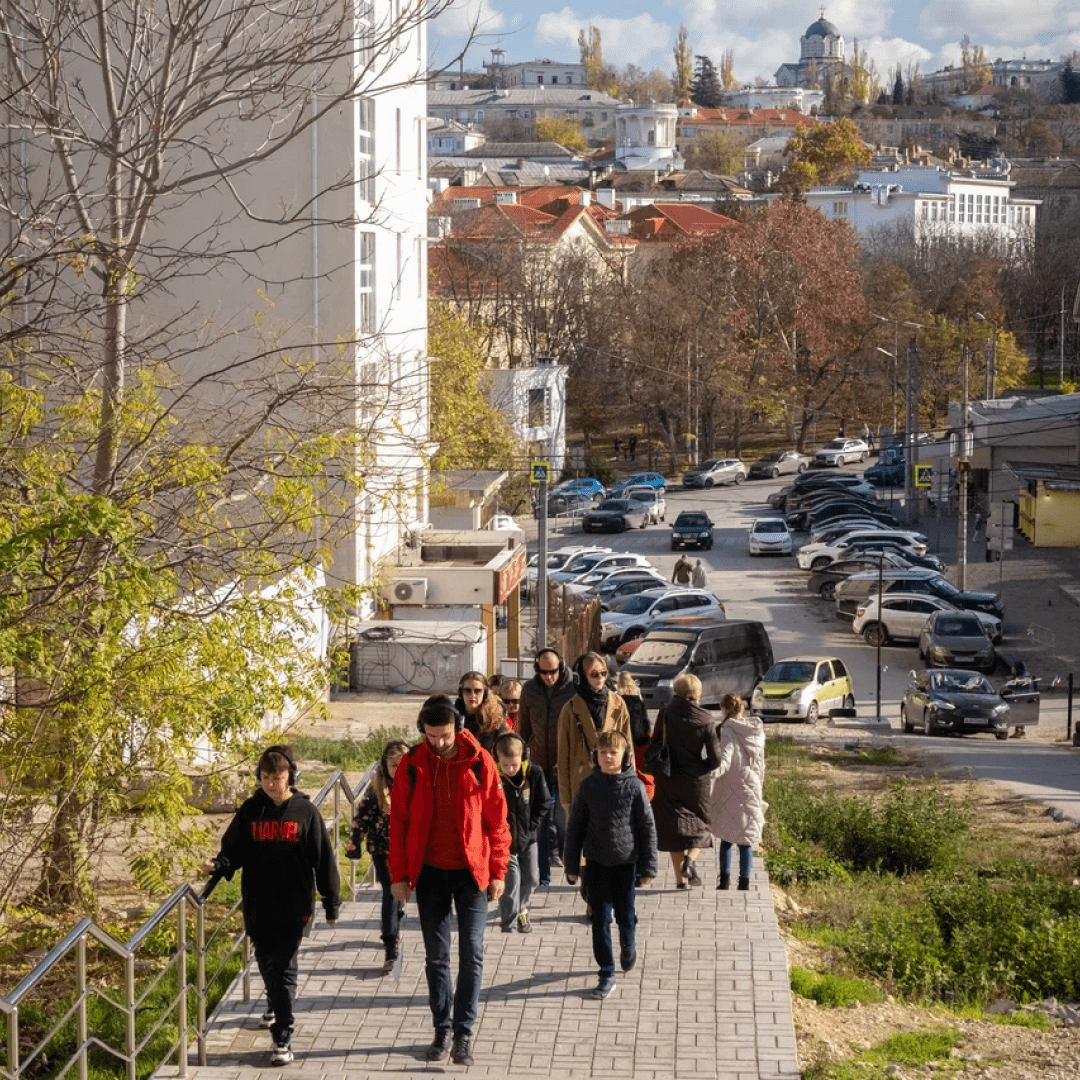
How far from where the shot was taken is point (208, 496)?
11.7m

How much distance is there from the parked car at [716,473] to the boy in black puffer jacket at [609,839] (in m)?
57.1

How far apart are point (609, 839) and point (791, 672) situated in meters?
20.7

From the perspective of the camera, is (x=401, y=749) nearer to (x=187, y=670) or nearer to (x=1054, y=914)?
(x=187, y=670)

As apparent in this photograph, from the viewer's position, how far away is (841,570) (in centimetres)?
4381

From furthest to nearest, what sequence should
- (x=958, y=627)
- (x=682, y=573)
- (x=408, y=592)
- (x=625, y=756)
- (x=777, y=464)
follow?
(x=777, y=464), (x=682, y=573), (x=958, y=627), (x=408, y=592), (x=625, y=756)

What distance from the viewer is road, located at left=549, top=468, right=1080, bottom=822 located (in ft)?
74.1

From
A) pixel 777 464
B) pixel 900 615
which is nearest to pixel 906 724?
pixel 900 615

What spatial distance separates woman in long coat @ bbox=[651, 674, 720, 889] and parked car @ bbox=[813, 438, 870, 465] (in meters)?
59.7

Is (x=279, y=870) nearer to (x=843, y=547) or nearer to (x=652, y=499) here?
(x=843, y=547)

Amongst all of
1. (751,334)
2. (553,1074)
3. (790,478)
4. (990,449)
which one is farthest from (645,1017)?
(751,334)

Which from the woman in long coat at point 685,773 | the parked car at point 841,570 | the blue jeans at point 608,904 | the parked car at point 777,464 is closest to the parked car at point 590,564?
the parked car at point 841,570

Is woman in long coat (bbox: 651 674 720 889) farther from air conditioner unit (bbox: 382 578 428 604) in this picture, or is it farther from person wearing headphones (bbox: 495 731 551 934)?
air conditioner unit (bbox: 382 578 428 604)

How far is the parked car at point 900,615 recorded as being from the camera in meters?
37.2

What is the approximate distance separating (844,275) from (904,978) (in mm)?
68371
